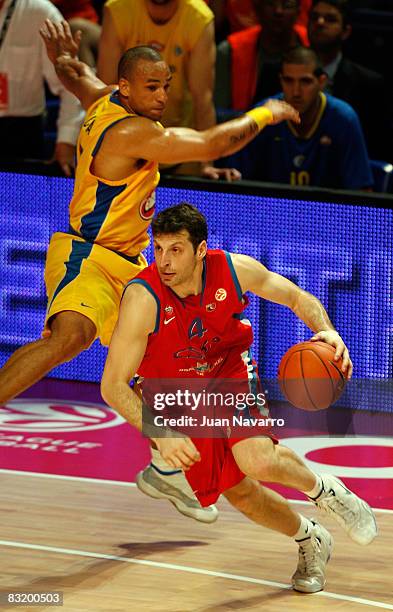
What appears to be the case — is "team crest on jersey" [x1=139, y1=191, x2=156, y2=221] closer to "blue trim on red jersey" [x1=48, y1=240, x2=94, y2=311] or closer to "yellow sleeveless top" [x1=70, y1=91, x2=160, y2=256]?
"yellow sleeveless top" [x1=70, y1=91, x2=160, y2=256]

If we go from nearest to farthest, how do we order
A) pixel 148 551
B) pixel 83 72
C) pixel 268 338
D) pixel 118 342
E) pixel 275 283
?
pixel 118 342
pixel 275 283
pixel 148 551
pixel 83 72
pixel 268 338

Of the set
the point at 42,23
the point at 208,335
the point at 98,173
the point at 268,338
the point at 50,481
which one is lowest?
the point at 50,481

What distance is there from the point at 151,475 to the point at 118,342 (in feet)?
3.82

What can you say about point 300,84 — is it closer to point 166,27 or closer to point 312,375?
point 166,27

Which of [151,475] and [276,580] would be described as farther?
[151,475]

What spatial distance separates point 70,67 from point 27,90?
1150 mm

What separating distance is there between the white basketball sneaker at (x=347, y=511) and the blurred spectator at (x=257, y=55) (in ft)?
12.9

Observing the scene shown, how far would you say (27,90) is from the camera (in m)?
8.11

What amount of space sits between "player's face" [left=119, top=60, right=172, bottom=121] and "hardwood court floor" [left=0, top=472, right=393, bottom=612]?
5.77ft

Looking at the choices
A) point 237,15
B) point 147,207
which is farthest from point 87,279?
point 237,15

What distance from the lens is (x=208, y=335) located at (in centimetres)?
523

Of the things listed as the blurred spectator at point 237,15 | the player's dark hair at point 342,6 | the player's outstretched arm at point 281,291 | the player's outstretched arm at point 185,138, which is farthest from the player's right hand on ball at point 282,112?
the blurred spectator at point 237,15

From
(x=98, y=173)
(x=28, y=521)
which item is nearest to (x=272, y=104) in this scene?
(x=98, y=173)

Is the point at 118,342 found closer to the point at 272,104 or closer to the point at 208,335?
the point at 208,335
